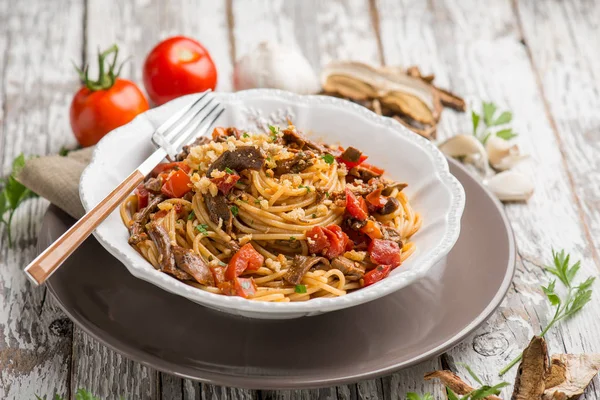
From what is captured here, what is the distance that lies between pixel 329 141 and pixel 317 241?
4.50 feet

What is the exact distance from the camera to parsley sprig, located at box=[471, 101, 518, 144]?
688 centimetres

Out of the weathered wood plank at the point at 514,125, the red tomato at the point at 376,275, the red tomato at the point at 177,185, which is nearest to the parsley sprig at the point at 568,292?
the weathered wood plank at the point at 514,125

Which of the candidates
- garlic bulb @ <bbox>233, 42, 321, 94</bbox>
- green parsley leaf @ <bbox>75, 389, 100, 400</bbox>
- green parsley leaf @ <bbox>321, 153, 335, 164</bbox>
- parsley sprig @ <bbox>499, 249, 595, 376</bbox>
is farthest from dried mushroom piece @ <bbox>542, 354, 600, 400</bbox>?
garlic bulb @ <bbox>233, 42, 321, 94</bbox>

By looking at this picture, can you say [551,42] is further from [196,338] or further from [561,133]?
[196,338]

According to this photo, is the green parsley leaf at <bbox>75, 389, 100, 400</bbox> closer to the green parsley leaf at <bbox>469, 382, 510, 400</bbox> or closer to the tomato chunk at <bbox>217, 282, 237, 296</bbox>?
the tomato chunk at <bbox>217, 282, 237, 296</bbox>

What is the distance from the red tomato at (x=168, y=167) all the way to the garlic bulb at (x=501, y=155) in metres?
2.91

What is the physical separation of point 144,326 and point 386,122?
95.7 inches

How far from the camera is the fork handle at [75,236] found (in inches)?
152

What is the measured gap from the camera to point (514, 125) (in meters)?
7.38

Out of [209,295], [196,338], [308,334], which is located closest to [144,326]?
[196,338]

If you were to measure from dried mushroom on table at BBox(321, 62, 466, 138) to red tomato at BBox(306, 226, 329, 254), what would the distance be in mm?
2571

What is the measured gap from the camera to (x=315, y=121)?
5941 mm

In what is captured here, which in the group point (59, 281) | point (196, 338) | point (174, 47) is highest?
point (174, 47)

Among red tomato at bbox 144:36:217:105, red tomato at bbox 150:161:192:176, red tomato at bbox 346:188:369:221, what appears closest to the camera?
red tomato at bbox 346:188:369:221
